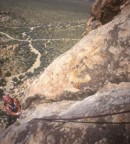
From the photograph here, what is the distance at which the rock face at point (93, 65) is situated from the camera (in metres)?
11.3

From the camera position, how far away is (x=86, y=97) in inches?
458

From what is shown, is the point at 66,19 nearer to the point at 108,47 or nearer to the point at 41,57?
the point at 41,57

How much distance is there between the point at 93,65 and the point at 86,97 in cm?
167

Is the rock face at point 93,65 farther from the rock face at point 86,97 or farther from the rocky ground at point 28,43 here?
the rocky ground at point 28,43

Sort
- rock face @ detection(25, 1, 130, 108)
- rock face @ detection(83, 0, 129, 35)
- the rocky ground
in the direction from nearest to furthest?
rock face @ detection(25, 1, 130, 108), rock face @ detection(83, 0, 129, 35), the rocky ground

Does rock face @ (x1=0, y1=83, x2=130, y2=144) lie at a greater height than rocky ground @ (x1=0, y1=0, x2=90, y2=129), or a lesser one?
greater

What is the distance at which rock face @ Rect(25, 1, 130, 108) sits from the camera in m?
11.3

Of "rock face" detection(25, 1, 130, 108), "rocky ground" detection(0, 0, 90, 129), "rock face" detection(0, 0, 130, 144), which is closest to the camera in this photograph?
"rock face" detection(0, 0, 130, 144)

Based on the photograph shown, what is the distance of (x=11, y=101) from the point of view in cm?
1443

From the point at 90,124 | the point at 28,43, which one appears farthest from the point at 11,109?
the point at 28,43

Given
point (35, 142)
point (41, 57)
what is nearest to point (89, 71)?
point (35, 142)

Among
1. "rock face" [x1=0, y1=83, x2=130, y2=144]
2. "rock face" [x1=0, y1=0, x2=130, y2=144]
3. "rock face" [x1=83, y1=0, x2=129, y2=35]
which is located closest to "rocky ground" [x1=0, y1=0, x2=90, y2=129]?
"rock face" [x1=0, y1=0, x2=130, y2=144]

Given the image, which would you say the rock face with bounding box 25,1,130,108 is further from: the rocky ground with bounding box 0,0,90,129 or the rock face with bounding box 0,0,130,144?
the rocky ground with bounding box 0,0,90,129

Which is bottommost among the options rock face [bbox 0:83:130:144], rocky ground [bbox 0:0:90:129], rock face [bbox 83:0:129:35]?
rocky ground [bbox 0:0:90:129]
